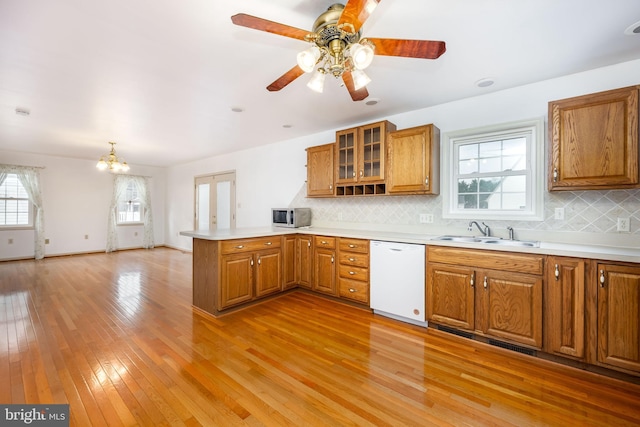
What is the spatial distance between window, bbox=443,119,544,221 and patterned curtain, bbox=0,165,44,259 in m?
8.15

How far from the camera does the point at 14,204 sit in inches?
229

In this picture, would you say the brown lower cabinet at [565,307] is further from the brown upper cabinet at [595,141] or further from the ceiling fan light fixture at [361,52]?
the ceiling fan light fixture at [361,52]

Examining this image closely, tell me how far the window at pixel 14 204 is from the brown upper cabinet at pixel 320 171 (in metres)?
6.56

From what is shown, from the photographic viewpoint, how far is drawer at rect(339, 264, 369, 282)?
314cm

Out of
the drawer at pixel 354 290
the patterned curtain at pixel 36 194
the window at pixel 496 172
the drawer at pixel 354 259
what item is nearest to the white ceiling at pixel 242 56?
the window at pixel 496 172

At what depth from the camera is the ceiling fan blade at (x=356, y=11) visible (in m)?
1.22

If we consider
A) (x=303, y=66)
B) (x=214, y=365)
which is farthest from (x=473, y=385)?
(x=303, y=66)

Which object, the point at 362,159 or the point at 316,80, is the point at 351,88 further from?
the point at 362,159

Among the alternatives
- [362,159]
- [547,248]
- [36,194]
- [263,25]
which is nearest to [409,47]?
[263,25]

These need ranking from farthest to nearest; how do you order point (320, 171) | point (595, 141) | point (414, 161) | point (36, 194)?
point (36, 194) < point (320, 171) < point (414, 161) < point (595, 141)

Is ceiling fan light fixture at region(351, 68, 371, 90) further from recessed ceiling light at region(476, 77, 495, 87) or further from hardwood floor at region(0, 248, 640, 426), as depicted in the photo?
hardwood floor at region(0, 248, 640, 426)

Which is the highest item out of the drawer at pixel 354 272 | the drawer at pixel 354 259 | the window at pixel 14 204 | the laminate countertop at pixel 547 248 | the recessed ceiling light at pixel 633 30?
the recessed ceiling light at pixel 633 30

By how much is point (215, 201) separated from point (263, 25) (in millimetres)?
5533

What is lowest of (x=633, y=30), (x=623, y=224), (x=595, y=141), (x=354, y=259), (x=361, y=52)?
(x=354, y=259)
